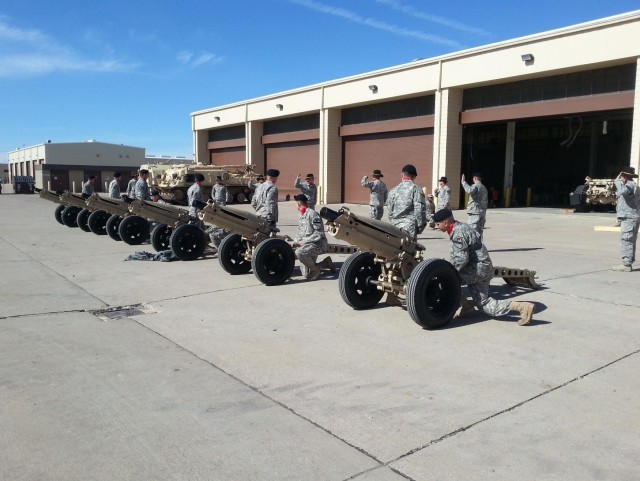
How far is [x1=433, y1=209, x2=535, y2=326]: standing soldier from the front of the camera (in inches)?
232

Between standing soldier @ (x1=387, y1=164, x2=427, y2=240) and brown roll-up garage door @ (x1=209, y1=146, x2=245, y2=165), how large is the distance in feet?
108

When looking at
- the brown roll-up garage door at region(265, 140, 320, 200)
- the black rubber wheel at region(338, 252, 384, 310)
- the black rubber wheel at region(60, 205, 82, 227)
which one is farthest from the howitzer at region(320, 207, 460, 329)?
the brown roll-up garage door at region(265, 140, 320, 200)

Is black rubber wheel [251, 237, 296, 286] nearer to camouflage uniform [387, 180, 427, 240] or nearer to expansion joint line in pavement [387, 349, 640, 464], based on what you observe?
camouflage uniform [387, 180, 427, 240]

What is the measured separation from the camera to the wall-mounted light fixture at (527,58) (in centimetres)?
2116

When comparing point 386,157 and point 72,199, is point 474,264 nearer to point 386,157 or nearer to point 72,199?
point 72,199

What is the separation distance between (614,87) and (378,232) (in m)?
17.7

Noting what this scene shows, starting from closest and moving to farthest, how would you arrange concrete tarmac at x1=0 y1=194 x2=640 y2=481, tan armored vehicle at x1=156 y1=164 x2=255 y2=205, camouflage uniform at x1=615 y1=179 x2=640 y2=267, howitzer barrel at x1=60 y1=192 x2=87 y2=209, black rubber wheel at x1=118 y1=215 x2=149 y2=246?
1. concrete tarmac at x1=0 y1=194 x2=640 y2=481
2. camouflage uniform at x1=615 y1=179 x2=640 y2=267
3. black rubber wheel at x1=118 y1=215 x2=149 y2=246
4. howitzer barrel at x1=60 y1=192 x2=87 y2=209
5. tan armored vehicle at x1=156 y1=164 x2=255 y2=205

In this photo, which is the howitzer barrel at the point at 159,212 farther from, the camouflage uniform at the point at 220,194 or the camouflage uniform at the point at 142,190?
the camouflage uniform at the point at 142,190

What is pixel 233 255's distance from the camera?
919cm

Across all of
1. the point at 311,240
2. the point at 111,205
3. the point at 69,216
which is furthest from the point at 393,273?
the point at 69,216

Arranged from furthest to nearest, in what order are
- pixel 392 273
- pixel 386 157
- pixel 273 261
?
pixel 386 157 < pixel 273 261 < pixel 392 273

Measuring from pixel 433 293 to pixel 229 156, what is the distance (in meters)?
37.0

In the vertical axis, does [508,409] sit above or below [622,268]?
below

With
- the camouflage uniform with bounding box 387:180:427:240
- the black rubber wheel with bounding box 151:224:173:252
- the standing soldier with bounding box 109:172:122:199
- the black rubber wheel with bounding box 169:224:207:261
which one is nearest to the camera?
the camouflage uniform with bounding box 387:180:427:240
